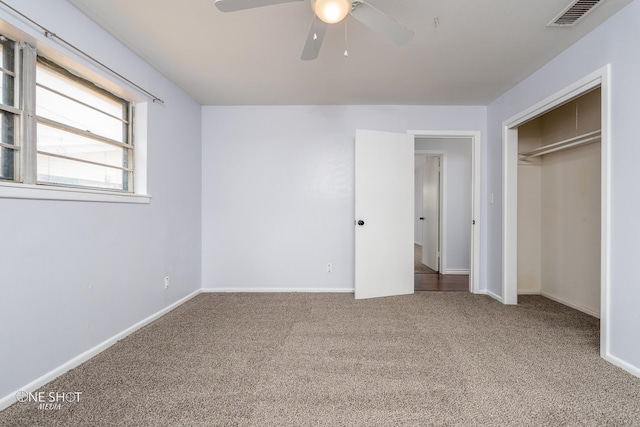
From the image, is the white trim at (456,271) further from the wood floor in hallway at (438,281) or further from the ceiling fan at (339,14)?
the ceiling fan at (339,14)

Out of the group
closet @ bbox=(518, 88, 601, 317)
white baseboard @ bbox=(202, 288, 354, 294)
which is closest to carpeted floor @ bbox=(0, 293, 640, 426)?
closet @ bbox=(518, 88, 601, 317)

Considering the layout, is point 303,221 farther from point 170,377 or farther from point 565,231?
point 565,231

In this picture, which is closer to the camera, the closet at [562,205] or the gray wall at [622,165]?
the gray wall at [622,165]

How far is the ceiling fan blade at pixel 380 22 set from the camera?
4.43 feet

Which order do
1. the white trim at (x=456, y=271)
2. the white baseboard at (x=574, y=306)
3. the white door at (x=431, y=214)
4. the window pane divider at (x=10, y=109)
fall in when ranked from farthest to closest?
the white door at (x=431, y=214) < the white trim at (x=456, y=271) < the white baseboard at (x=574, y=306) < the window pane divider at (x=10, y=109)

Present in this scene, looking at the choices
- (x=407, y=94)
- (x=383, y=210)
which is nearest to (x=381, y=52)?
(x=407, y=94)

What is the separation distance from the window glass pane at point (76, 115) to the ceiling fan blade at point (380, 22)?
2.01 metres

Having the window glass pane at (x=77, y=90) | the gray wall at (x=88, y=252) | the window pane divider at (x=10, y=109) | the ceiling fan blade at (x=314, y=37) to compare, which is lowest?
the gray wall at (x=88, y=252)

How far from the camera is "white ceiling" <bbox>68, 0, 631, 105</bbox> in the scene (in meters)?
1.78

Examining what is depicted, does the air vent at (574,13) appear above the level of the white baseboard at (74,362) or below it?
above

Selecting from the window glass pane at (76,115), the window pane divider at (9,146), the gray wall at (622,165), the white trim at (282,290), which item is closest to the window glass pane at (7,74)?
the window glass pane at (76,115)

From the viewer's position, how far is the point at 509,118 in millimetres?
2967

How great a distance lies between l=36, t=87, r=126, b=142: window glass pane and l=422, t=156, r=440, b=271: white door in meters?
4.61

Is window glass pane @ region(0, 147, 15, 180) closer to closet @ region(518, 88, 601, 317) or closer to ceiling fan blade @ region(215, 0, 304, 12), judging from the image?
ceiling fan blade @ region(215, 0, 304, 12)
